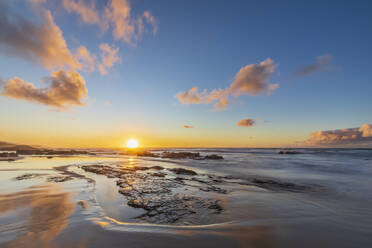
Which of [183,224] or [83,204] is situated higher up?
[83,204]

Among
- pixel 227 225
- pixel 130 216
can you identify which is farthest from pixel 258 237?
pixel 130 216

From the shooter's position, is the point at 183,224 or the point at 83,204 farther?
the point at 83,204

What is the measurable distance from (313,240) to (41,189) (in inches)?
403

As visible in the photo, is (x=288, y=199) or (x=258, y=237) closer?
(x=258, y=237)

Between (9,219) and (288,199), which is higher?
(9,219)

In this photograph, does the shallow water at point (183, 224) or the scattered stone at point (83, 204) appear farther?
the scattered stone at point (83, 204)

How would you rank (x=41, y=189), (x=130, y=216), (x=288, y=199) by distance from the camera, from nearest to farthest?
1. (x=130, y=216)
2. (x=288, y=199)
3. (x=41, y=189)

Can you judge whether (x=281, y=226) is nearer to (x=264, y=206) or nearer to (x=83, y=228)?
(x=264, y=206)

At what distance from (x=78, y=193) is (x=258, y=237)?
23.0ft

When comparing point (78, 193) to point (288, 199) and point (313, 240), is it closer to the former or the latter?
point (313, 240)

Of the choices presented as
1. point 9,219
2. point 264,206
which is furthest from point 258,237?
point 9,219

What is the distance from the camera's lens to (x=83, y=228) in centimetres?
375

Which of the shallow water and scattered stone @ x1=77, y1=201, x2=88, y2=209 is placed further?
scattered stone @ x1=77, y1=201, x2=88, y2=209

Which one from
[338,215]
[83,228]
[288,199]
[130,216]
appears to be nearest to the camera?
[83,228]
